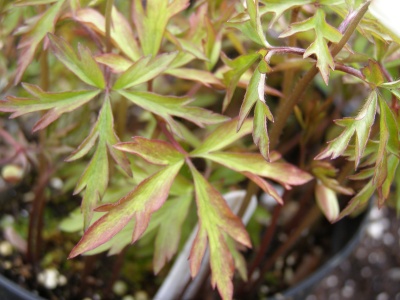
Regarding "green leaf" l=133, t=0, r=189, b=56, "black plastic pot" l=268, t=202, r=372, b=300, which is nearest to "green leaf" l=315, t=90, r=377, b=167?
"green leaf" l=133, t=0, r=189, b=56

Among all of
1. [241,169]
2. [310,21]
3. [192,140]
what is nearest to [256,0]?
[310,21]

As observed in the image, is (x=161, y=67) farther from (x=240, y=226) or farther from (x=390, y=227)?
(x=390, y=227)

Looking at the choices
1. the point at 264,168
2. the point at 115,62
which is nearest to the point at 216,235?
the point at 264,168

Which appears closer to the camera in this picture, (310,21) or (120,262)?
(310,21)

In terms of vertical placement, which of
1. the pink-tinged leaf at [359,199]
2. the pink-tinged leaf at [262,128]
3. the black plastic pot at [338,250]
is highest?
the pink-tinged leaf at [262,128]

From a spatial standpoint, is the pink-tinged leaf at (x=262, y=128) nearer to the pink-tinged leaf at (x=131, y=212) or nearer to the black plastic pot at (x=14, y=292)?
the pink-tinged leaf at (x=131, y=212)

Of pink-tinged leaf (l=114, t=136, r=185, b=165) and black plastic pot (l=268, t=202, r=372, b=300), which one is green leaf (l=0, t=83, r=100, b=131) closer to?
pink-tinged leaf (l=114, t=136, r=185, b=165)

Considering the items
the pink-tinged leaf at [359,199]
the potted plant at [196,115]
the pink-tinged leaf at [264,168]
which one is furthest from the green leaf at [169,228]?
the pink-tinged leaf at [359,199]

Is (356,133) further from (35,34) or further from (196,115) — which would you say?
(35,34)
